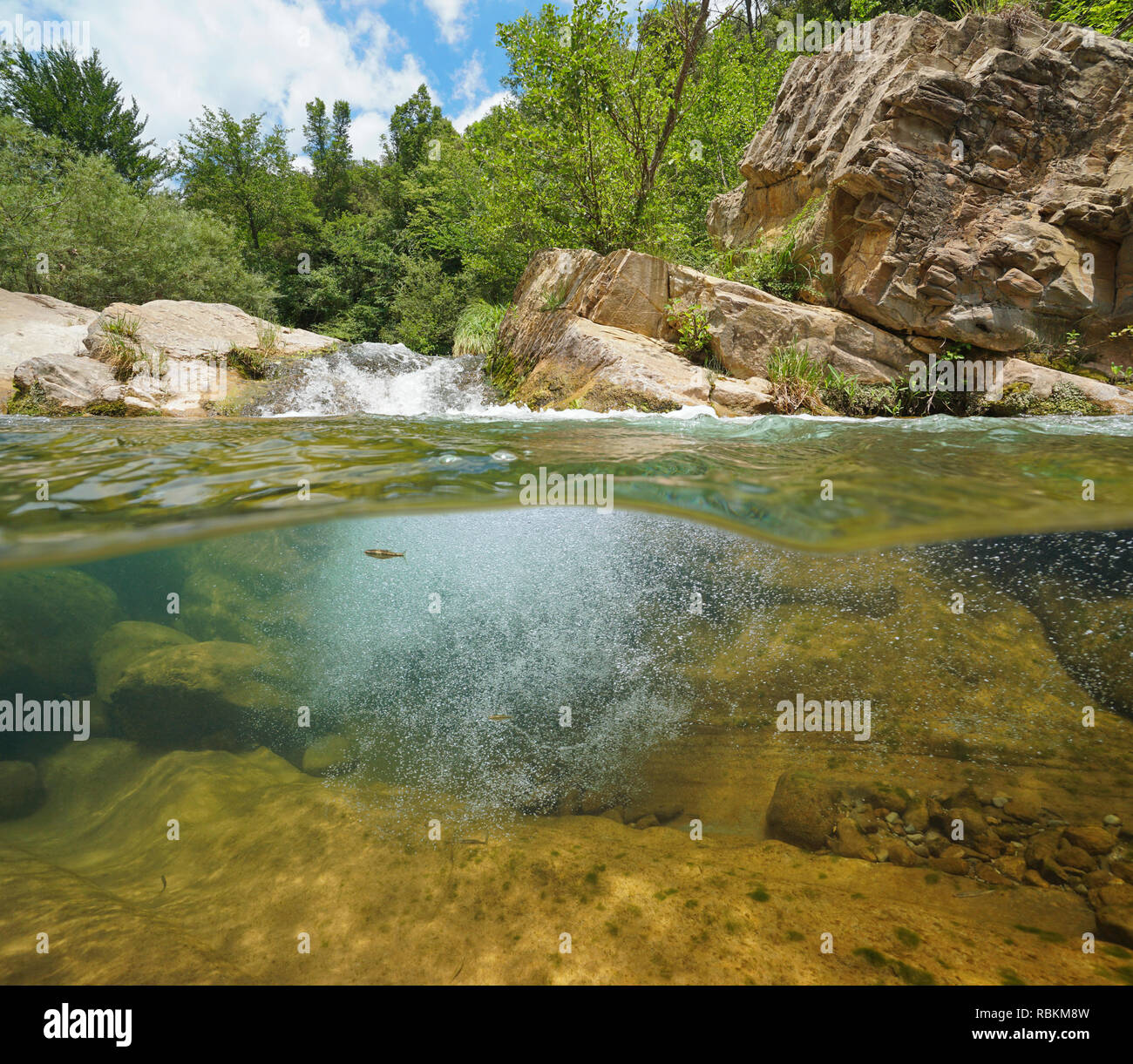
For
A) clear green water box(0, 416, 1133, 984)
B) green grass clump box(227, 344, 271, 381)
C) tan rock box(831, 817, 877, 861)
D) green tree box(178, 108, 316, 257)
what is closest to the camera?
clear green water box(0, 416, 1133, 984)

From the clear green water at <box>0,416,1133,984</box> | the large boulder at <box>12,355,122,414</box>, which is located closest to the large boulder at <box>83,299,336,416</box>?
the large boulder at <box>12,355,122,414</box>

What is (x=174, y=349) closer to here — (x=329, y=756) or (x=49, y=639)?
(x=49, y=639)

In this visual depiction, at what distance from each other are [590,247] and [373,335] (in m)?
15.2

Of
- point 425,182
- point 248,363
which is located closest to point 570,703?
point 248,363

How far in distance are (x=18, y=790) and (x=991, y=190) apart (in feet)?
57.4

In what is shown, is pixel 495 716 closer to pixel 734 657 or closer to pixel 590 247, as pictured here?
pixel 734 657

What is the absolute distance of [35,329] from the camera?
1178cm

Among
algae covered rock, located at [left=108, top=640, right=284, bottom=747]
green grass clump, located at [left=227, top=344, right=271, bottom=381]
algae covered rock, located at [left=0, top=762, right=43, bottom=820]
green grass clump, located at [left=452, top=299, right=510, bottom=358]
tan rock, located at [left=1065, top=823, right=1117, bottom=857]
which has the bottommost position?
algae covered rock, located at [left=0, top=762, right=43, bottom=820]

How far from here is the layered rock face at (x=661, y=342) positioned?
888cm

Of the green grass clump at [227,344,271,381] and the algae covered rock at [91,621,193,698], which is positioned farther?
the green grass clump at [227,344,271,381]

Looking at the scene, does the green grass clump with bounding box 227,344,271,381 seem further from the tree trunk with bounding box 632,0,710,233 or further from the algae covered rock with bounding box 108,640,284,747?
the tree trunk with bounding box 632,0,710,233

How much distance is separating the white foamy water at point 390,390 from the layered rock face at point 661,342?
55 centimetres

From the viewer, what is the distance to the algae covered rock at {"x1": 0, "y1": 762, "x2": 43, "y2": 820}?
3992 mm

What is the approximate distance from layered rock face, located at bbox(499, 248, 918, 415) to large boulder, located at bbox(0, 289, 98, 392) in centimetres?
990
